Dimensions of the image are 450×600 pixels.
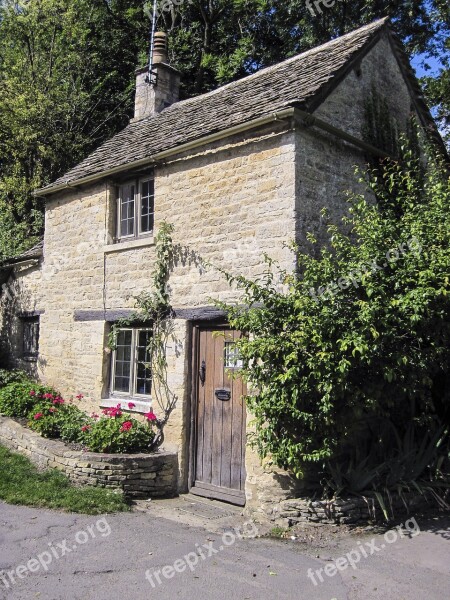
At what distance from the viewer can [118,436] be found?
8305 millimetres

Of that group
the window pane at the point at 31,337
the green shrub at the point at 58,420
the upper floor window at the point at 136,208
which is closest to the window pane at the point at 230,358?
the green shrub at the point at 58,420

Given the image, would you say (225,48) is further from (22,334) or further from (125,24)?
(22,334)

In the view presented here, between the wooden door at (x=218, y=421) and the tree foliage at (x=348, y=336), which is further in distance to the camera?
the wooden door at (x=218, y=421)

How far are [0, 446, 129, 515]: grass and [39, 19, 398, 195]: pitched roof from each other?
17.9 ft

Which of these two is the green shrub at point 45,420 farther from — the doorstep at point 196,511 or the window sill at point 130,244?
the window sill at point 130,244

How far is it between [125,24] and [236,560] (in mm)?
20889

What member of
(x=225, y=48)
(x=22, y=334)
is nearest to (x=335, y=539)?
(x=22, y=334)

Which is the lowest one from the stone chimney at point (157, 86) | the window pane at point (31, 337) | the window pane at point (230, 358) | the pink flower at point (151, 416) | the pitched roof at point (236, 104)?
the pink flower at point (151, 416)

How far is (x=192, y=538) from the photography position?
21.1ft

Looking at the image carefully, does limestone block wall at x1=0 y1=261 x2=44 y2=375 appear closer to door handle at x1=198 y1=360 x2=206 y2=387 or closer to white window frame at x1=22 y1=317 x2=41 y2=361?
white window frame at x1=22 y1=317 x2=41 y2=361

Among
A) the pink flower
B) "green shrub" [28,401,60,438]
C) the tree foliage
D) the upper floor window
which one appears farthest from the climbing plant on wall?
the tree foliage

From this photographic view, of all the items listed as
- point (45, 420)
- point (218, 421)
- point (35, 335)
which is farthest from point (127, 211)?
point (35, 335)

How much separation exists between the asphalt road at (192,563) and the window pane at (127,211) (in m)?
5.35

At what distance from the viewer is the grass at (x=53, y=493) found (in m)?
7.12
